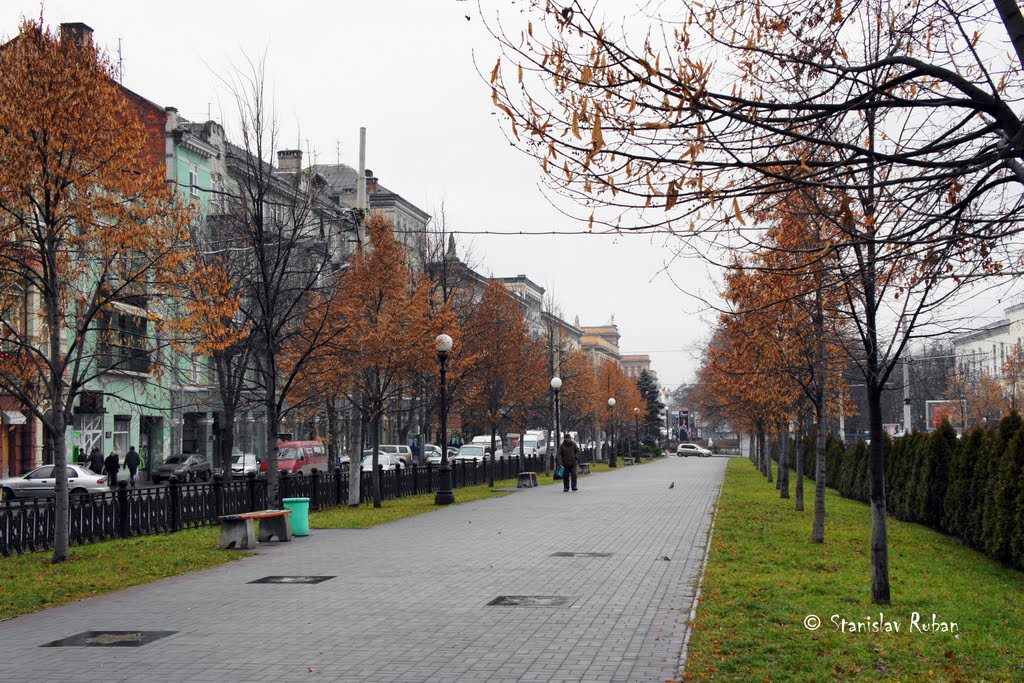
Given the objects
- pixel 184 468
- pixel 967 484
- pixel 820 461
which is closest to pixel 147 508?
pixel 820 461

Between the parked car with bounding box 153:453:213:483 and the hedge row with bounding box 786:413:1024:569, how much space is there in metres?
29.5

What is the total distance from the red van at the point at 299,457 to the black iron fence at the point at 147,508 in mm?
17248

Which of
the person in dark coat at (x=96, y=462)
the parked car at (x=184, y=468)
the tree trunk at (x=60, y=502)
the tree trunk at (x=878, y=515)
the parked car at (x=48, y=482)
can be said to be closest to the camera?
the tree trunk at (x=878, y=515)

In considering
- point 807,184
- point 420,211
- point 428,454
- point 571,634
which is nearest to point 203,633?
point 571,634

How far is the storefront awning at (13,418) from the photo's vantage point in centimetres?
3744

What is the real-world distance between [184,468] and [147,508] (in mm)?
26572

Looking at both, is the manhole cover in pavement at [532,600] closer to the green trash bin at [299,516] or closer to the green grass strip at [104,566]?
the green grass strip at [104,566]

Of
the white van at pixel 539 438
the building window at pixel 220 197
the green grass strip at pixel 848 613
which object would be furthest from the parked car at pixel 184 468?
the white van at pixel 539 438

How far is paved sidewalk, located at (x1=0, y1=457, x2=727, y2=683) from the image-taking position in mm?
8312

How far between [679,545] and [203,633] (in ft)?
30.0

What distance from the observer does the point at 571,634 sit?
9547 millimetres

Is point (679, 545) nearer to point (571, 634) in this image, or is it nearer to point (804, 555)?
point (804, 555)

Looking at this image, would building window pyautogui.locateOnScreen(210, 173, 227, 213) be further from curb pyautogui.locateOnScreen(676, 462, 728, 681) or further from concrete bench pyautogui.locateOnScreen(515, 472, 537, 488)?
curb pyautogui.locateOnScreen(676, 462, 728, 681)

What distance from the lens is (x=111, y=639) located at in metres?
9.81
